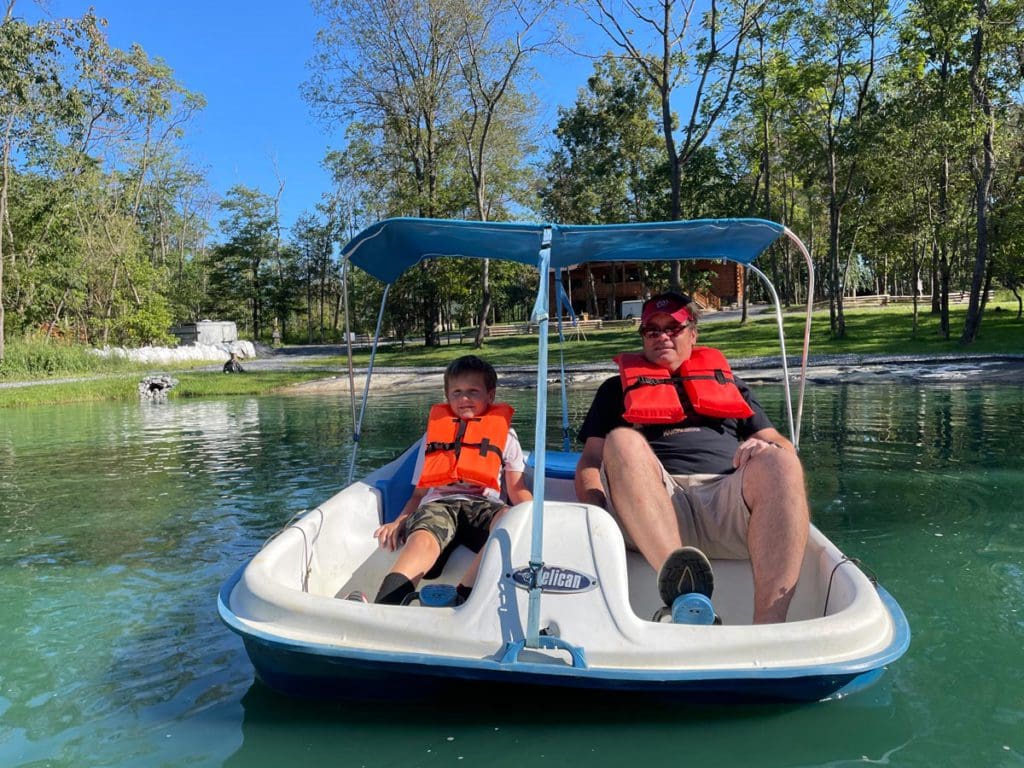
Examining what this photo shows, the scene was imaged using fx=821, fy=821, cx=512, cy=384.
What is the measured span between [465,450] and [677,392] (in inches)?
37.8

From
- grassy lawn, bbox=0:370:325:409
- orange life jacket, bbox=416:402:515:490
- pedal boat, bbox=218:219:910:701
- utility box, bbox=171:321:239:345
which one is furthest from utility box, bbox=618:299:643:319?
pedal boat, bbox=218:219:910:701

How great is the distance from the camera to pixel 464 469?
3588 mm

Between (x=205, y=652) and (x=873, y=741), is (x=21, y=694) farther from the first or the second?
(x=873, y=741)

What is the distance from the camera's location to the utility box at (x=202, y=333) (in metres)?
34.6

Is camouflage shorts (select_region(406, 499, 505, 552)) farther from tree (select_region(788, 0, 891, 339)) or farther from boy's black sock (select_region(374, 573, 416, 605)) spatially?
tree (select_region(788, 0, 891, 339))

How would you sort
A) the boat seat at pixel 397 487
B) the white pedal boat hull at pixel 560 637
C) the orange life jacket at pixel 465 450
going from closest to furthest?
the white pedal boat hull at pixel 560 637 < the orange life jacket at pixel 465 450 < the boat seat at pixel 397 487

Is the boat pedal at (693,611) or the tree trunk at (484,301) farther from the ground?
the tree trunk at (484,301)

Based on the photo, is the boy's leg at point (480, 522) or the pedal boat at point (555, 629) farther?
the boy's leg at point (480, 522)

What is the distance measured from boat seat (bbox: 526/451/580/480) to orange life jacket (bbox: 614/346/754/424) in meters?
1.16

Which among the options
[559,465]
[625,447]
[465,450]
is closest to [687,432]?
[625,447]

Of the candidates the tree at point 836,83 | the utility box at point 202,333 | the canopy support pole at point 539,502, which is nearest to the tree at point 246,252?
the utility box at point 202,333

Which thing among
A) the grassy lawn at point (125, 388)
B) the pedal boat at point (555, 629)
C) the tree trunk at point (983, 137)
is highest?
the tree trunk at point (983, 137)

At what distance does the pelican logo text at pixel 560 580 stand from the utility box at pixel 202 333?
34.1 meters

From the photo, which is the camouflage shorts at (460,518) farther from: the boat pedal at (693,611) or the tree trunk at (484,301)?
the tree trunk at (484,301)
